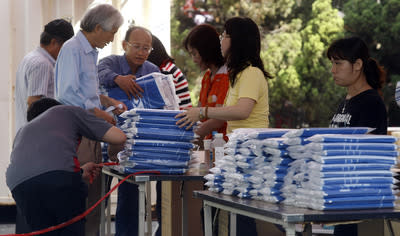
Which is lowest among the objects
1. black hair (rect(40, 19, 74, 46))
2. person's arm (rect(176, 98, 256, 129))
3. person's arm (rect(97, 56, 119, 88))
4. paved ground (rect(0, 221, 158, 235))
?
paved ground (rect(0, 221, 158, 235))

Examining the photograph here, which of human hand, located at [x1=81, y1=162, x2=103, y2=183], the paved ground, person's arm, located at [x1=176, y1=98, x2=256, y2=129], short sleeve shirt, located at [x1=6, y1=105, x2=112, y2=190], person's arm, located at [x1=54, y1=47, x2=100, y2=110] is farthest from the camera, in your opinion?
the paved ground

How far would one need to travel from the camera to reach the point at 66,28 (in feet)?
15.9

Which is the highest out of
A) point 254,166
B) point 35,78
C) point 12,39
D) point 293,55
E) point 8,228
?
point 293,55

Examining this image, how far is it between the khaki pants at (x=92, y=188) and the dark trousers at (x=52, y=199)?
0.88m

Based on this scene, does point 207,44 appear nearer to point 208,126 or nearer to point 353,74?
point 208,126

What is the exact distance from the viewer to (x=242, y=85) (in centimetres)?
353

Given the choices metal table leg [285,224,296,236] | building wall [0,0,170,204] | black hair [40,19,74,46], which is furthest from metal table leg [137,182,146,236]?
building wall [0,0,170,204]

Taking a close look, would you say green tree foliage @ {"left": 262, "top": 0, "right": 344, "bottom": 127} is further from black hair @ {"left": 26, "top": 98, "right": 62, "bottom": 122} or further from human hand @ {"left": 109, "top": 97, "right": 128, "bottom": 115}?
black hair @ {"left": 26, "top": 98, "right": 62, "bottom": 122}

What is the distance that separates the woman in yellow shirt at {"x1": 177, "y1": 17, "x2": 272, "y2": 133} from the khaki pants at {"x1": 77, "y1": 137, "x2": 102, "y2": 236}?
0.85 metres

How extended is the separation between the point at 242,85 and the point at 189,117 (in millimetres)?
358

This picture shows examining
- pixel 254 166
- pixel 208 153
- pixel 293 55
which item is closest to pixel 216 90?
pixel 208 153

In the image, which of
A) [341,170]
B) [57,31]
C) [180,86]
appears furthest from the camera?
[180,86]

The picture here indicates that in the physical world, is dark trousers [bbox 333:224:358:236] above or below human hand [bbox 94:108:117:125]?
below

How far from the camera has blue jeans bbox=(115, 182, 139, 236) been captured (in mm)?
4758
